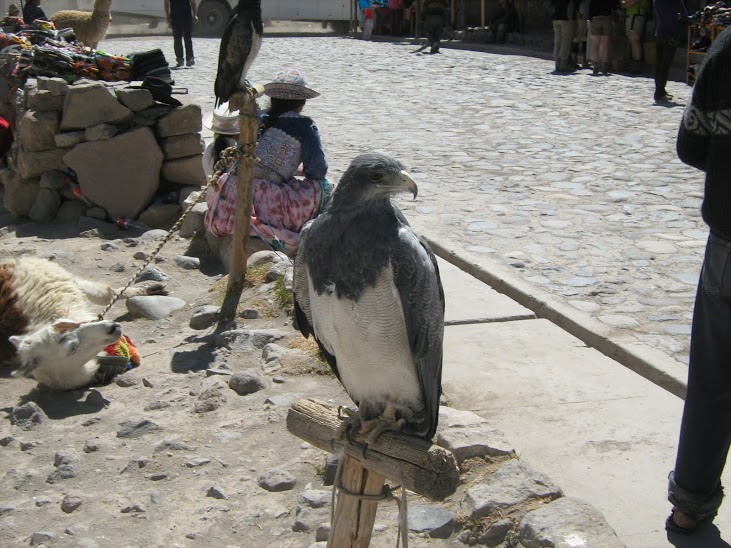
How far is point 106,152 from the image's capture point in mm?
9250

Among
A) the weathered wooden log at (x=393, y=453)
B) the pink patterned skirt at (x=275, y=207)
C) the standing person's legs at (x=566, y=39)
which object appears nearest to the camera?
the weathered wooden log at (x=393, y=453)

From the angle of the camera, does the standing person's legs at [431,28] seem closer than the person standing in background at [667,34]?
No

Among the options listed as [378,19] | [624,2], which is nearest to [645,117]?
[624,2]

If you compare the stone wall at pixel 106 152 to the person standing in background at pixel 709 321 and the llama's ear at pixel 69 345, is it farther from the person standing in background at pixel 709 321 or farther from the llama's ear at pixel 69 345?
the person standing in background at pixel 709 321

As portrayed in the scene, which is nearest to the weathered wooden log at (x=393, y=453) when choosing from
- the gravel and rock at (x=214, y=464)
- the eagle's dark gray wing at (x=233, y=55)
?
the gravel and rock at (x=214, y=464)

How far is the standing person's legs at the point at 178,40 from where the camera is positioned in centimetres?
2133

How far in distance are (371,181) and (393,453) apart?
3.11ft

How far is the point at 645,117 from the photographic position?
522 inches

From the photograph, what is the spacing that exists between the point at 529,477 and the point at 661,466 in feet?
2.32

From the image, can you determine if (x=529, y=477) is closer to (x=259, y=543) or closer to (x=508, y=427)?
(x=508, y=427)

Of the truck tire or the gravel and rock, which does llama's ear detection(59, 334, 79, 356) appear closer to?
the gravel and rock

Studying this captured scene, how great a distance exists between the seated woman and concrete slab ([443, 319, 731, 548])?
2.12m

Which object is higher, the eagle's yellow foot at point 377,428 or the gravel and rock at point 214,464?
the eagle's yellow foot at point 377,428

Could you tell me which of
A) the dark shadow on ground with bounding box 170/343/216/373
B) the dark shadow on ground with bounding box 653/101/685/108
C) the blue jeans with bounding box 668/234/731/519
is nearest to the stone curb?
the blue jeans with bounding box 668/234/731/519
